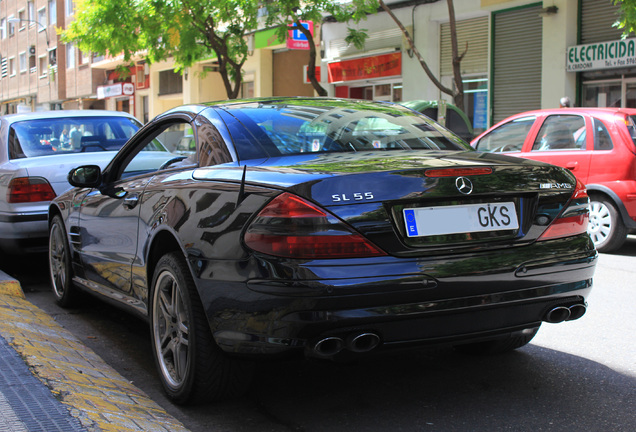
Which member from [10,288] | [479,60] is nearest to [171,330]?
[10,288]

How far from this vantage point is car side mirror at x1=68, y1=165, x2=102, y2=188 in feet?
16.5

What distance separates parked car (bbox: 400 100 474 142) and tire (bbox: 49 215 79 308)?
9355 millimetres

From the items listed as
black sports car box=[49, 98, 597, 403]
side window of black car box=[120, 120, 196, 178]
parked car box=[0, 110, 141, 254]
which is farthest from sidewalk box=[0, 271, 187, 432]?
parked car box=[0, 110, 141, 254]

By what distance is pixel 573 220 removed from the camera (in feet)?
11.9

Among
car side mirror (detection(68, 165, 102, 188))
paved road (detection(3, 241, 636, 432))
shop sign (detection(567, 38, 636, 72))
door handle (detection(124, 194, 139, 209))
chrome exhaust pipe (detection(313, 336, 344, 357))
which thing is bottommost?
paved road (detection(3, 241, 636, 432))

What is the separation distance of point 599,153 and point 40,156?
6170 millimetres

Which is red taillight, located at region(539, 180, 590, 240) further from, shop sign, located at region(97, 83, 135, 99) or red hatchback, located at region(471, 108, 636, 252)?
shop sign, located at region(97, 83, 135, 99)

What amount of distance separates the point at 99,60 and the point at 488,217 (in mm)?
42698

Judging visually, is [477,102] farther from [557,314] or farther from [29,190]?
[557,314]

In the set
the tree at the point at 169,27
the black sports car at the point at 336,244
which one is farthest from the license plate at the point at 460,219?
the tree at the point at 169,27

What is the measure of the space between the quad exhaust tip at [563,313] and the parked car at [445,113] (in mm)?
11133

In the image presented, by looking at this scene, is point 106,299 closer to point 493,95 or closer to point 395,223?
point 395,223

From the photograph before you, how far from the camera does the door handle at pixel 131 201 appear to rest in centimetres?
436

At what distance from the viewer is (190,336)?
3.46m
